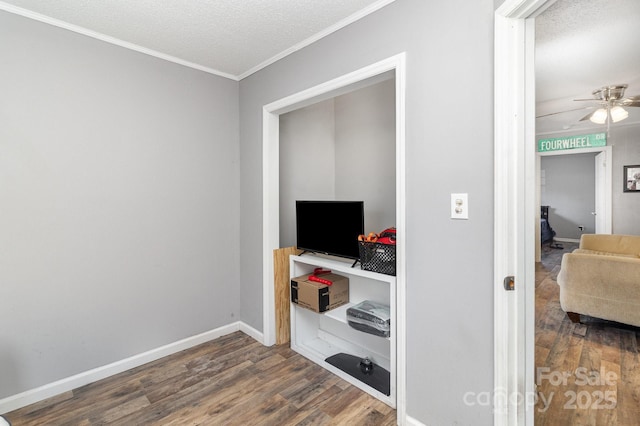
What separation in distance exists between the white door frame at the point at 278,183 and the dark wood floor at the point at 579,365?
67 cm

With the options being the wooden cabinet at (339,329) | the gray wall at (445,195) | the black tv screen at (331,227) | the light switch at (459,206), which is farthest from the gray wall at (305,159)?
the light switch at (459,206)

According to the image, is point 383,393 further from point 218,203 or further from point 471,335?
point 218,203

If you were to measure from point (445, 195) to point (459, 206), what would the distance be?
9 cm

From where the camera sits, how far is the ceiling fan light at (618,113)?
1.07m

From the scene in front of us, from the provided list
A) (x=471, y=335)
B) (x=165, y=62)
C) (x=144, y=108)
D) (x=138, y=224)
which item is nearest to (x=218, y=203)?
(x=138, y=224)

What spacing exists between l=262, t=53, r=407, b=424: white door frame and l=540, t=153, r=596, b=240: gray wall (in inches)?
27.1

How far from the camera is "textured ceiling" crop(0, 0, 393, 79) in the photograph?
1944mm

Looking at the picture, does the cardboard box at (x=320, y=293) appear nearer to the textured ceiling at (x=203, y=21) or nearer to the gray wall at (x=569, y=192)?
the gray wall at (x=569, y=192)

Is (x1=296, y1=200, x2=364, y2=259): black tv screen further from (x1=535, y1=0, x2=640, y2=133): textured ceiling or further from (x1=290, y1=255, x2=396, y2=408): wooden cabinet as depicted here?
(x1=535, y1=0, x2=640, y2=133): textured ceiling

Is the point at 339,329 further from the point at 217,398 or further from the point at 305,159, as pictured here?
the point at 305,159

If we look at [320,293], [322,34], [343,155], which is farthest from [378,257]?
[322,34]

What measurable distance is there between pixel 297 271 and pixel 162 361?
4.25 ft

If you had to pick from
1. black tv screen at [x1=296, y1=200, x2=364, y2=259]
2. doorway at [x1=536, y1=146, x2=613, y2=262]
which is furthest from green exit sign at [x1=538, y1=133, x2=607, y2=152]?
black tv screen at [x1=296, y1=200, x2=364, y2=259]

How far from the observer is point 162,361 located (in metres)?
2.58
